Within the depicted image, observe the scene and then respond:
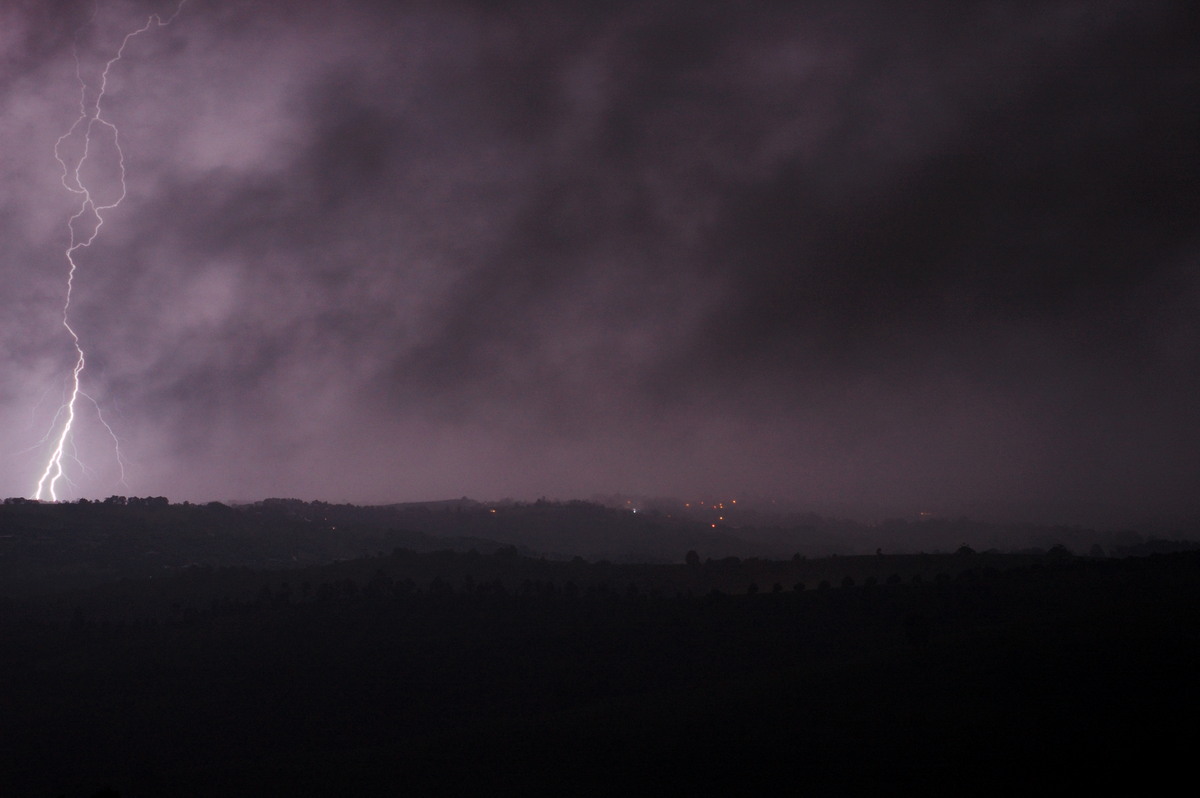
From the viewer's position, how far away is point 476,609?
500ft

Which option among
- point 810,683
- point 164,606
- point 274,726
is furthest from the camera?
point 164,606

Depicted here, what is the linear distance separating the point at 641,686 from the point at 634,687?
978mm

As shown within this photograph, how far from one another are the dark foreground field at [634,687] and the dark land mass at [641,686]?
1.25ft

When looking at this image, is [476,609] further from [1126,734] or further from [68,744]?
[1126,734]

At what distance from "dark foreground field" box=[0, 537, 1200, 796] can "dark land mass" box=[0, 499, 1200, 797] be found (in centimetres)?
38

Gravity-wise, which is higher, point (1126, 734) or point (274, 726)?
point (1126, 734)

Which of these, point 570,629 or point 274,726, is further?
point 570,629

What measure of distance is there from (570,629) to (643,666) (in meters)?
22.6

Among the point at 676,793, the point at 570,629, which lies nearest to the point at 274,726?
the point at 570,629

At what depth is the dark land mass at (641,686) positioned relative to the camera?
218ft

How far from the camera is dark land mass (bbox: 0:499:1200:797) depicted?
6631cm

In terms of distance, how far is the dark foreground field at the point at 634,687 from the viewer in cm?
6650

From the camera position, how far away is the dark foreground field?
66.5 metres

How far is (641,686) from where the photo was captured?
108 metres
